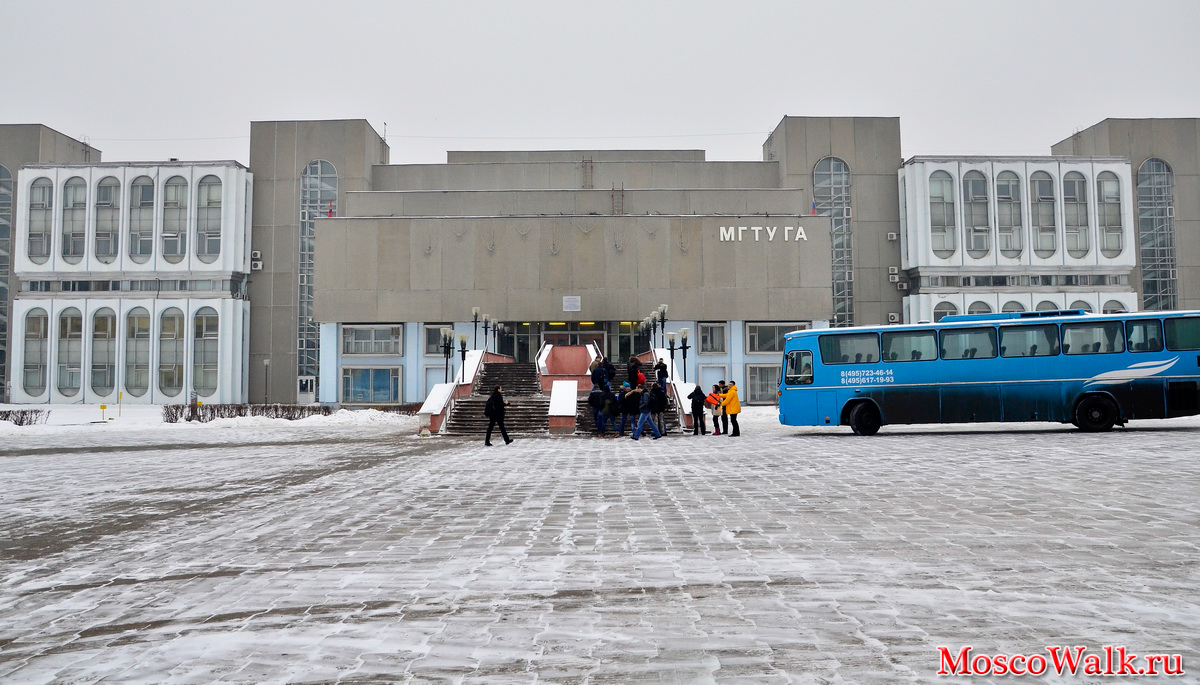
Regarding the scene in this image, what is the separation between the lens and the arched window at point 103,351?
5766cm

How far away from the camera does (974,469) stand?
12211 millimetres

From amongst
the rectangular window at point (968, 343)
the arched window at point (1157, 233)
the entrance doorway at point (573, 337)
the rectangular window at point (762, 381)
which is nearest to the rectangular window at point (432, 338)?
the entrance doorway at point (573, 337)

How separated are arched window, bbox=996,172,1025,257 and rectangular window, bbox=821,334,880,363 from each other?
4214 centimetres

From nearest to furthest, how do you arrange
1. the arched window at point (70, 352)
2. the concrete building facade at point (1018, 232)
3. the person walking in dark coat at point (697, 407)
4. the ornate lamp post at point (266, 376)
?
the person walking in dark coat at point (697, 407), the concrete building facade at point (1018, 232), the arched window at point (70, 352), the ornate lamp post at point (266, 376)

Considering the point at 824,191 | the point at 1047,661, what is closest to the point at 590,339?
the point at 824,191

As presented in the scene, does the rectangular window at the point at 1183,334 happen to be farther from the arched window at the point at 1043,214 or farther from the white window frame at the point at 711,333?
the arched window at the point at 1043,214

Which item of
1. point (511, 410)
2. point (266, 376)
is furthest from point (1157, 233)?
point (266, 376)

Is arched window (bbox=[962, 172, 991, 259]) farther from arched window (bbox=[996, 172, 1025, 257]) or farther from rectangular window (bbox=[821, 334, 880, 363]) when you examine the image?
rectangular window (bbox=[821, 334, 880, 363])

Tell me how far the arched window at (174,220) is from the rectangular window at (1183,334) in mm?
58391

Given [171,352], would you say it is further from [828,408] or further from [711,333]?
[828,408]

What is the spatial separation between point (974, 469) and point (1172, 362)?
11.1 meters

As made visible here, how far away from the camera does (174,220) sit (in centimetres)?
5925

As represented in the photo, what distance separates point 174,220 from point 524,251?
26544 mm

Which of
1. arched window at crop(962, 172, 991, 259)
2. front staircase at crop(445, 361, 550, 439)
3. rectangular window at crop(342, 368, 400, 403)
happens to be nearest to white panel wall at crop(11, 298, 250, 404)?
rectangular window at crop(342, 368, 400, 403)
